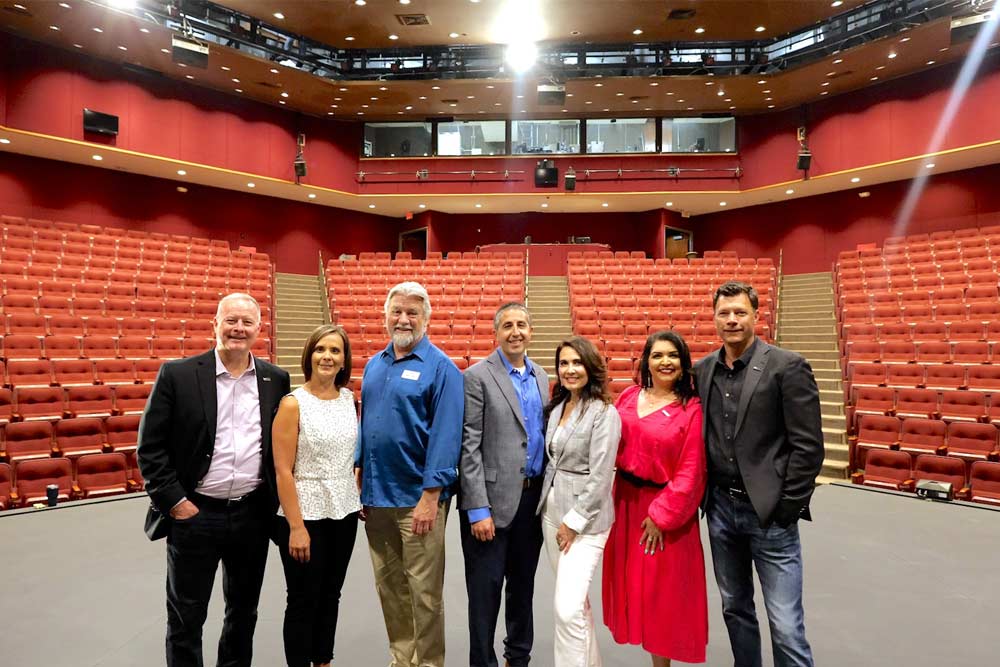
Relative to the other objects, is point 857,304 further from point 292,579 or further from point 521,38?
point 292,579

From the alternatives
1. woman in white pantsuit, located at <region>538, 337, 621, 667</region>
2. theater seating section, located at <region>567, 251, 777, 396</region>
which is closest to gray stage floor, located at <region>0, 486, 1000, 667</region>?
woman in white pantsuit, located at <region>538, 337, 621, 667</region>

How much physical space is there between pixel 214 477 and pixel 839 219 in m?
13.3

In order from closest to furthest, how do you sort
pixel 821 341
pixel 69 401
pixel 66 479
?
pixel 66 479, pixel 69 401, pixel 821 341

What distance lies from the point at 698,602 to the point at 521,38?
33.8ft

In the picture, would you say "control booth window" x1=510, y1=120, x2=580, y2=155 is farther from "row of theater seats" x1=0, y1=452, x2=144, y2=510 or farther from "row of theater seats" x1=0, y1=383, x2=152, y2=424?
"row of theater seats" x1=0, y1=452, x2=144, y2=510

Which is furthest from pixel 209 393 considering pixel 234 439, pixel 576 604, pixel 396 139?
pixel 396 139

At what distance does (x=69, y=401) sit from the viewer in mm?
4883

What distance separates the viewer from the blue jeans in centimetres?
160

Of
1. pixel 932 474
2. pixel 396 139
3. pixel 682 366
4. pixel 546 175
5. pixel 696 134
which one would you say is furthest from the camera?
pixel 396 139

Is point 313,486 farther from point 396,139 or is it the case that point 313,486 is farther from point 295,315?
point 396,139

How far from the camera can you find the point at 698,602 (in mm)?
1757

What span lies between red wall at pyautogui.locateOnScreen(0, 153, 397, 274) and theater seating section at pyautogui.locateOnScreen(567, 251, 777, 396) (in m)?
5.82

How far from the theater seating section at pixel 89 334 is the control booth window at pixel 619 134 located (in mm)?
7649

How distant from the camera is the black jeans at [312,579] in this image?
1.74 m
